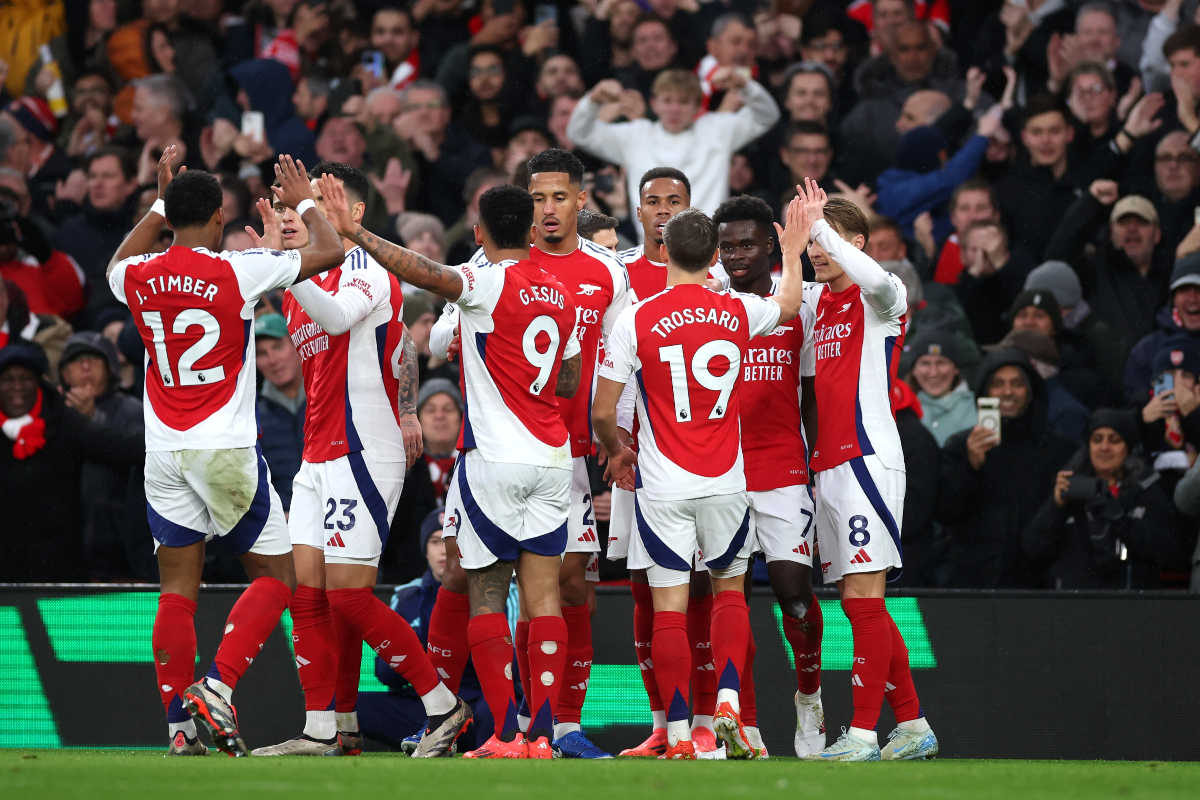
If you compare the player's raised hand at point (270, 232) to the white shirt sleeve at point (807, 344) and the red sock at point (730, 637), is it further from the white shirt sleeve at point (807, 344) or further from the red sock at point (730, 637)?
the red sock at point (730, 637)

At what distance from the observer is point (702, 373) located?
6.49 meters

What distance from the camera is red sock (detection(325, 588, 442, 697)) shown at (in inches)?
264

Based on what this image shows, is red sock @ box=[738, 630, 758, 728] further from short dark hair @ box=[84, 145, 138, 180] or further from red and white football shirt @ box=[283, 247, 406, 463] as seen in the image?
short dark hair @ box=[84, 145, 138, 180]

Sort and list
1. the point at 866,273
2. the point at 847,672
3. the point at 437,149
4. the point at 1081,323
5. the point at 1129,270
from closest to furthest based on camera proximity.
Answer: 1. the point at 866,273
2. the point at 847,672
3. the point at 1081,323
4. the point at 1129,270
5. the point at 437,149

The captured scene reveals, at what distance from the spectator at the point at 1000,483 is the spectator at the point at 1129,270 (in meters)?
1.43

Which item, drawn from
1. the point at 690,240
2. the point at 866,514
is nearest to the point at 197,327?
the point at 690,240

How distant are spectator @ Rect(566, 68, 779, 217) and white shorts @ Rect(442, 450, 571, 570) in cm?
545

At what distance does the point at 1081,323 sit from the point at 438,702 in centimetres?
634

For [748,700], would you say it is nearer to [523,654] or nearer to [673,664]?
[673,664]

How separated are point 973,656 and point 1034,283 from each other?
12.5ft

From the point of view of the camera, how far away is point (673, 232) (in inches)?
261

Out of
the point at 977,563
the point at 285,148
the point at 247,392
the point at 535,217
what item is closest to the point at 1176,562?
the point at 977,563

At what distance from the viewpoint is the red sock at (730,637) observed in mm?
6301

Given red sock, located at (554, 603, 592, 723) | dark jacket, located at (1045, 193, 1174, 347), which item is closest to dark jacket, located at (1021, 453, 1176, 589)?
dark jacket, located at (1045, 193, 1174, 347)
